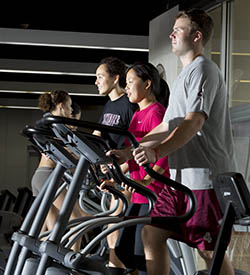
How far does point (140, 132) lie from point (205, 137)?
0.71 m

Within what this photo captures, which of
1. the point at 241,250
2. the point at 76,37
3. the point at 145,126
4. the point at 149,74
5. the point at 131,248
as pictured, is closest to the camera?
the point at 131,248

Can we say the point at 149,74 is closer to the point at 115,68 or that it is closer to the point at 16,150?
the point at 115,68

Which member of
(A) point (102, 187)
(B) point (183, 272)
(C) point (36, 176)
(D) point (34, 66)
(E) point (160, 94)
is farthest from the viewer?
(D) point (34, 66)

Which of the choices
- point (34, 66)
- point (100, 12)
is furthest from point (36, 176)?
point (34, 66)

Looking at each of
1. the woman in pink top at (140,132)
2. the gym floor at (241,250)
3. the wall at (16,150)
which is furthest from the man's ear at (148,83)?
the wall at (16,150)

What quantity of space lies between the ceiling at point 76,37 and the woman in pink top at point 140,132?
2.53 m

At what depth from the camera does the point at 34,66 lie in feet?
33.2

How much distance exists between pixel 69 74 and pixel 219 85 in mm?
8317

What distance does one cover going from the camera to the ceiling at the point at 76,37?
772 centimetres

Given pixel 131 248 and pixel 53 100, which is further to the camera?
pixel 53 100

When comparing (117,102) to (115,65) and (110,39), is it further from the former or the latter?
(110,39)

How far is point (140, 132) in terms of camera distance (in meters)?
3.07

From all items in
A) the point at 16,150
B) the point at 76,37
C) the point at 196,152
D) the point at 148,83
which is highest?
the point at 76,37

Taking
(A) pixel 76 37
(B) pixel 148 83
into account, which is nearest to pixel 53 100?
(B) pixel 148 83
